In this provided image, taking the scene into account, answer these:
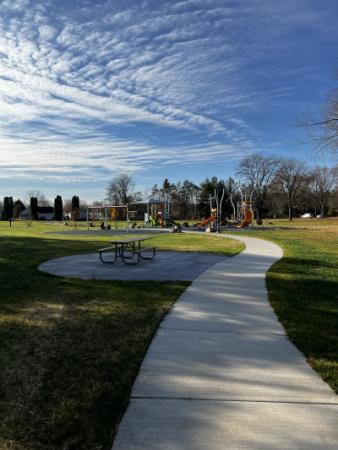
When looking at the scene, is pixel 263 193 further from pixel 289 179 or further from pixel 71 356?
pixel 71 356

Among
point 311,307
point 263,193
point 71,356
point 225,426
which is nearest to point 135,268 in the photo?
point 311,307

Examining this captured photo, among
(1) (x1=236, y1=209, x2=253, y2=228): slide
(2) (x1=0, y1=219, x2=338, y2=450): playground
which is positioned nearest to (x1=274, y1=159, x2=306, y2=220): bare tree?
(1) (x1=236, y1=209, x2=253, y2=228): slide

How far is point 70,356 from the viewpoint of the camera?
3.82 m

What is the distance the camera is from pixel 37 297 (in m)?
6.36

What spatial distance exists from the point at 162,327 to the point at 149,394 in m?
1.74

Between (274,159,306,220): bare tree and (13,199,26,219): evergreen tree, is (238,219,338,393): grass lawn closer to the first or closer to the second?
(274,159,306,220): bare tree

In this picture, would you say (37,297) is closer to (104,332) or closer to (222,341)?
(104,332)

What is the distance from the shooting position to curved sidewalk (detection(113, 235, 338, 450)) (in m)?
2.46

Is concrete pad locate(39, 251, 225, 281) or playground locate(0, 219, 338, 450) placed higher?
A: concrete pad locate(39, 251, 225, 281)

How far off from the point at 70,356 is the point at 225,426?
73.9 inches

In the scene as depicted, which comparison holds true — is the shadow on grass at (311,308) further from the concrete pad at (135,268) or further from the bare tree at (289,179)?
the bare tree at (289,179)

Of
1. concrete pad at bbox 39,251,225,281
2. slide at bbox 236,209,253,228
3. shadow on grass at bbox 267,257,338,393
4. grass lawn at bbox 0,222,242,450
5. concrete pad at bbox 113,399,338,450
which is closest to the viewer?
concrete pad at bbox 113,399,338,450

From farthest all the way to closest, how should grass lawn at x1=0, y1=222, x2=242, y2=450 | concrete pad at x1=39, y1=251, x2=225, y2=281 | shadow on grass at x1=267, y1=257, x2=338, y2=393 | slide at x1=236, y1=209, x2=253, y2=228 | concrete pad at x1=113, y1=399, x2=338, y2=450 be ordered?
slide at x1=236, y1=209, x2=253, y2=228
concrete pad at x1=39, y1=251, x2=225, y2=281
shadow on grass at x1=267, y1=257, x2=338, y2=393
grass lawn at x1=0, y1=222, x2=242, y2=450
concrete pad at x1=113, y1=399, x2=338, y2=450

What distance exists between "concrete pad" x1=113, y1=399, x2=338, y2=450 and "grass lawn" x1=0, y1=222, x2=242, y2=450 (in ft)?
0.65
